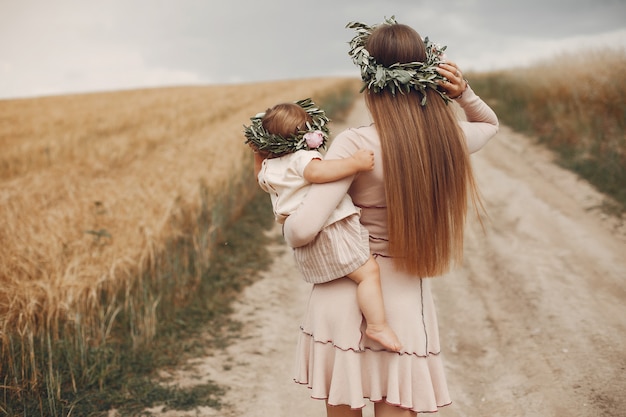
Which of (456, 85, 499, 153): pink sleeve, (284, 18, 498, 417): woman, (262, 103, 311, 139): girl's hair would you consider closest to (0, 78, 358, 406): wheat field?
(284, 18, 498, 417): woman

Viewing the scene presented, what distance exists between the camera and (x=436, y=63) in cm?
234

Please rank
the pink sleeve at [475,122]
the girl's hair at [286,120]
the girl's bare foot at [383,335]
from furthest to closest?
the pink sleeve at [475,122], the girl's hair at [286,120], the girl's bare foot at [383,335]

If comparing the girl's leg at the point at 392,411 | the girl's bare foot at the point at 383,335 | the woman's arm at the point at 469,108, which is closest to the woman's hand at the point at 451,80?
the woman's arm at the point at 469,108

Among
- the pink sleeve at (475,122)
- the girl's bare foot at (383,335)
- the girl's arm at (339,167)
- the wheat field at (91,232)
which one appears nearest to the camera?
the girl's arm at (339,167)

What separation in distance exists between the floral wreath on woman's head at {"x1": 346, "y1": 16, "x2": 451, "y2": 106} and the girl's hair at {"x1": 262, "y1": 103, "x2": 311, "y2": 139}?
29 centimetres

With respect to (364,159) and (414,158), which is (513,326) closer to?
(414,158)

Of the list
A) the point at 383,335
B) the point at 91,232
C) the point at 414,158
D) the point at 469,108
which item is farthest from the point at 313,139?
the point at 91,232

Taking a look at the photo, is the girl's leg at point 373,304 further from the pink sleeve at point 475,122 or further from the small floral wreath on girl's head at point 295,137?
the pink sleeve at point 475,122

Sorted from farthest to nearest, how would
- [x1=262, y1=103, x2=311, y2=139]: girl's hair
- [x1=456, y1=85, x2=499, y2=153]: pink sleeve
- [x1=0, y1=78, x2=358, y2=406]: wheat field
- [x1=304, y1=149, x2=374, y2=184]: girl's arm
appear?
[x1=0, y1=78, x2=358, y2=406]: wheat field < [x1=456, y1=85, x2=499, y2=153]: pink sleeve < [x1=262, y1=103, x2=311, y2=139]: girl's hair < [x1=304, y1=149, x2=374, y2=184]: girl's arm

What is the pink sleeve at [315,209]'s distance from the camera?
217 cm

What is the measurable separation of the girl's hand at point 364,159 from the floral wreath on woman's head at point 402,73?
0.25 meters

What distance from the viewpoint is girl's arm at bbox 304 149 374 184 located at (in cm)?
216

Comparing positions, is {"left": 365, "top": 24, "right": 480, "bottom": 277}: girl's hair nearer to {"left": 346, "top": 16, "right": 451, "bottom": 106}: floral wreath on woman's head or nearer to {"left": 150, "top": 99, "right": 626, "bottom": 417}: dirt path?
{"left": 346, "top": 16, "right": 451, "bottom": 106}: floral wreath on woman's head

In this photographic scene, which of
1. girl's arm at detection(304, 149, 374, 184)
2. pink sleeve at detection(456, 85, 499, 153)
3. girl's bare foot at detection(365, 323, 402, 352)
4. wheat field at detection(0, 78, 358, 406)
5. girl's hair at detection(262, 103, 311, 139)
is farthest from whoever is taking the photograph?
wheat field at detection(0, 78, 358, 406)
